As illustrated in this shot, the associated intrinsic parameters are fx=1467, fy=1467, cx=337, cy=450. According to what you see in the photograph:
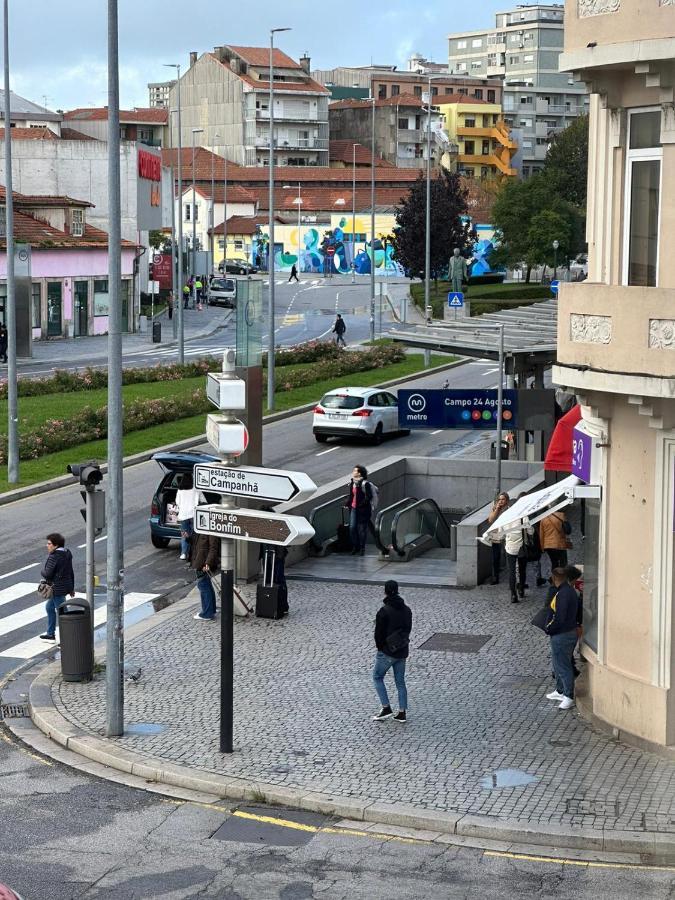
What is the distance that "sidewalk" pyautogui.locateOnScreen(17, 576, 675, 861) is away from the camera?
12516 millimetres

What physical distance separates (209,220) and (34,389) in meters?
73.3

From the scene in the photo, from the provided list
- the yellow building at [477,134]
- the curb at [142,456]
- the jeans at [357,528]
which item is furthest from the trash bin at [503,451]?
the yellow building at [477,134]

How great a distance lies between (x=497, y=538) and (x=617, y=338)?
7639mm

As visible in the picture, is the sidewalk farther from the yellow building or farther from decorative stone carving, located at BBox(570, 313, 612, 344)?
the yellow building

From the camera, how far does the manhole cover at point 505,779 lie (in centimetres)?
1315

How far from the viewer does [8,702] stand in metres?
16.7

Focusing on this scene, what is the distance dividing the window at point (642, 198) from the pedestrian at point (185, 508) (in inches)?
250

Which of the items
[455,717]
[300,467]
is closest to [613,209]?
[455,717]

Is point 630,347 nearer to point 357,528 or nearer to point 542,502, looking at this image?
point 542,502

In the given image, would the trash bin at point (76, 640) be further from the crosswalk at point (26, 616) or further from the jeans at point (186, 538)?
the jeans at point (186, 538)

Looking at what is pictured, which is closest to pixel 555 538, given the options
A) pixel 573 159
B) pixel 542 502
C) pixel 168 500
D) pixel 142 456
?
→ pixel 542 502

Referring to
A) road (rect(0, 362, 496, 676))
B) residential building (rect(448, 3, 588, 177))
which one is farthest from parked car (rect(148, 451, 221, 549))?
residential building (rect(448, 3, 588, 177))

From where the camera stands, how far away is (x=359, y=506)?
25.2 metres

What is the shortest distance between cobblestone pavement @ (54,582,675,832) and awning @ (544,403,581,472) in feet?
7.05
